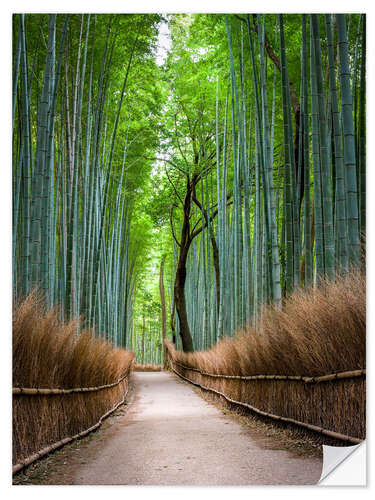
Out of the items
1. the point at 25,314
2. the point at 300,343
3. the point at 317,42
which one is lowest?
the point at 300,343

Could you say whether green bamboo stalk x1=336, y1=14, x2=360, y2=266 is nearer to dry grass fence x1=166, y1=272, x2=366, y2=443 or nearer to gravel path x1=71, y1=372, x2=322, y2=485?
dry grass fence x1=166, y1=272, x2=366, y2=443

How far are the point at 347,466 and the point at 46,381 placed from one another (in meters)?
1.46

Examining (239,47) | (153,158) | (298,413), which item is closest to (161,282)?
(153,158)

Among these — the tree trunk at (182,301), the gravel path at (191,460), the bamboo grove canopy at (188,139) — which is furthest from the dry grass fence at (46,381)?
the tree trunk at (182,301)

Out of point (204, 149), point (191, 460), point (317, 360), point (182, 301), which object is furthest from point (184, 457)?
point (182, 301)

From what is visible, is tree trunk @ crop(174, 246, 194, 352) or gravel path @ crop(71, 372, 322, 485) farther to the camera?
tree trunk @ crop(174, 246, 194, 352)

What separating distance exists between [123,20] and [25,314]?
300 cm

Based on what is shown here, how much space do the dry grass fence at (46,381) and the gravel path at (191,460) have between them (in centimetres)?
24

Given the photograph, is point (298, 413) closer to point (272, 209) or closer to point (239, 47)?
point (272, 209)

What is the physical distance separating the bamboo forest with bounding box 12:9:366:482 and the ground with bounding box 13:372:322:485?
0.79ft

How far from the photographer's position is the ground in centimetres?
231

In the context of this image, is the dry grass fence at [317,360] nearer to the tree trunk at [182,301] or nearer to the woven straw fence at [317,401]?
the woven straw fence at [317,401]

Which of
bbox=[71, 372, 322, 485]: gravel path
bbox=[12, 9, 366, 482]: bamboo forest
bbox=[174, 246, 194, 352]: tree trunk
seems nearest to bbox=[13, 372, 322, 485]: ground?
bbox=[71, 372, 322, 485]: gravel path

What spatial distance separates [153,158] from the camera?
28.2ft
